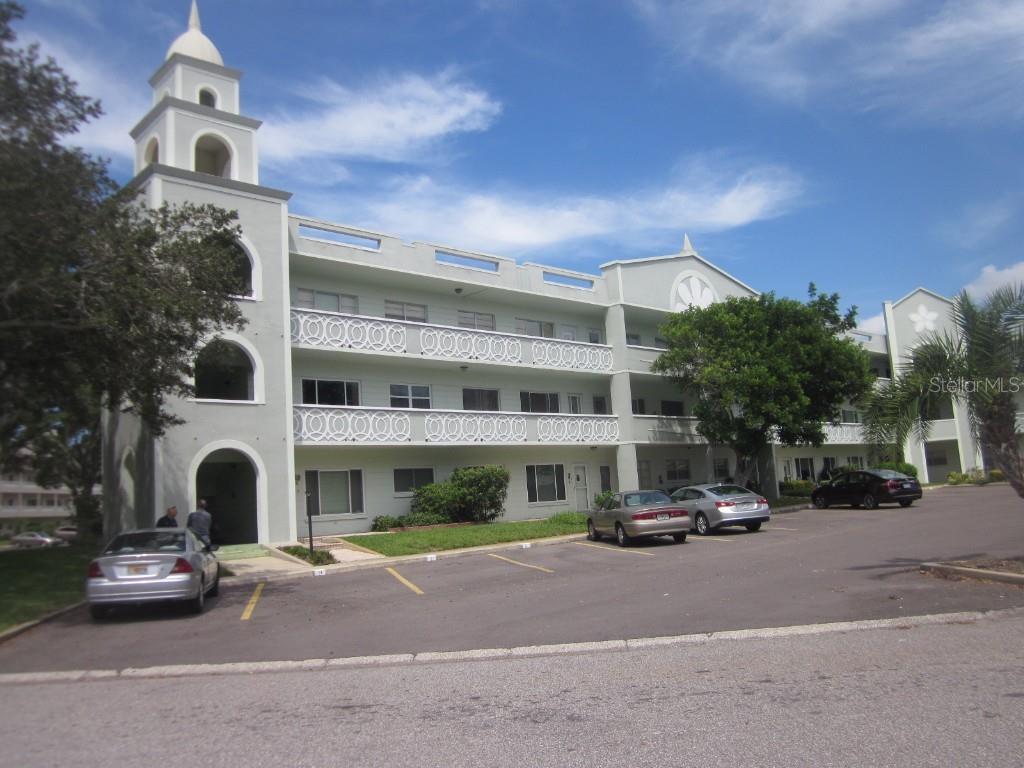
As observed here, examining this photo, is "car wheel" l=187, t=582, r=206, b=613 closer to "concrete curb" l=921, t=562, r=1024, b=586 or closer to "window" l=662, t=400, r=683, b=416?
"concrete curb" l=921, t=562, r=1024, b=586

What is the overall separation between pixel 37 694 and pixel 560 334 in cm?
2568

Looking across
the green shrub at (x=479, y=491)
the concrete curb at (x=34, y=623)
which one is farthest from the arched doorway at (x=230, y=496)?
the concrete curb at (x=34, y=623)

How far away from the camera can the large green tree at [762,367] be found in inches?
1136

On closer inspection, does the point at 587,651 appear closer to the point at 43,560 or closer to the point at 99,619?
the point at 99,619

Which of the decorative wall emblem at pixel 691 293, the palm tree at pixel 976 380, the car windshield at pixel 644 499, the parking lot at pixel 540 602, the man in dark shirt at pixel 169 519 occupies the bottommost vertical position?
the parking lot at pixel 540 602

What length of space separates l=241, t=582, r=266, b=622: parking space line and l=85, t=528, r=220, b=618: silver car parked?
750 mm

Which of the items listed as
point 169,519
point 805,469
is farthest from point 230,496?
point 805,469

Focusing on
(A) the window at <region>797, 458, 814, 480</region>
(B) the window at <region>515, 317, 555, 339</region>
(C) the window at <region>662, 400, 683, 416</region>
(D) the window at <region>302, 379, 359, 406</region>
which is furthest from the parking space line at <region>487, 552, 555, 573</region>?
(A) the window at <region>797, 458, 814, 480</region>

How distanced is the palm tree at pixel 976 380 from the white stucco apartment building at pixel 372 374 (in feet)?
19.4

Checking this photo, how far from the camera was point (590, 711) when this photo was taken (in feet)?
21.4

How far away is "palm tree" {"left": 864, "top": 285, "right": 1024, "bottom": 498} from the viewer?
525 inches

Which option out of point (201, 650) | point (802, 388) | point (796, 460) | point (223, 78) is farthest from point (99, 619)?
point (796, 460)

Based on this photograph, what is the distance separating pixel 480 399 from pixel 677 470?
11135 millimetres

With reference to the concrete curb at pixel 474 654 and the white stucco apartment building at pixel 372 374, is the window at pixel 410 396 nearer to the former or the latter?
the white stucco apartment building at pixel 372 374
